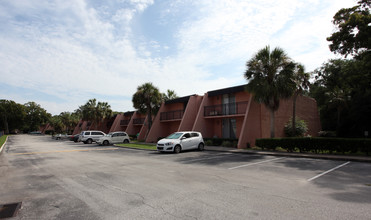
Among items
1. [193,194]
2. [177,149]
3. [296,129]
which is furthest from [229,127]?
[193,194]

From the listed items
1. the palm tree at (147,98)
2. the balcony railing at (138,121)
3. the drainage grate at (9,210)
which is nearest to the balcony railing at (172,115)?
the palm tree at (147,98)

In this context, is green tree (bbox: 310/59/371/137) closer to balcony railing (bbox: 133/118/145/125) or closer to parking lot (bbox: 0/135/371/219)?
parking lot (bbox: 0/135/371/219)

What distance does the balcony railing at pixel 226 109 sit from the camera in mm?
20734

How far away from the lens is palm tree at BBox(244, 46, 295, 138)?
16.5 m

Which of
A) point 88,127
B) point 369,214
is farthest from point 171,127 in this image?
point 88,127

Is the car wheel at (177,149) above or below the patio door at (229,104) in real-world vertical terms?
below

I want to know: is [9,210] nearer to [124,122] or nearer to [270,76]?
[270,76]

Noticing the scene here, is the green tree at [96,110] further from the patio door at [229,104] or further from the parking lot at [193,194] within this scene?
the parking lot at [193,194]

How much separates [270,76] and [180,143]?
8393 millimetres

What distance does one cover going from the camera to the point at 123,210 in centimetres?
461

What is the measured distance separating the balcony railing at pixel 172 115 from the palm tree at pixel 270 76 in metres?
10.6

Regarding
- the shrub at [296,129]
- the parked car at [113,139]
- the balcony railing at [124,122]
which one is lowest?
the parked car at [113,139]

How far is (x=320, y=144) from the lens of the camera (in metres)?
14.0

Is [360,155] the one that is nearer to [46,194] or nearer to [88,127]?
Result: [46,194]
